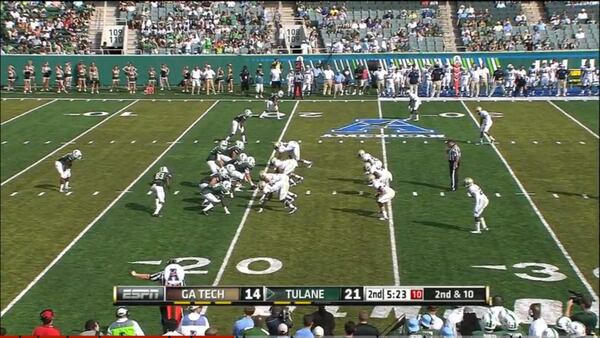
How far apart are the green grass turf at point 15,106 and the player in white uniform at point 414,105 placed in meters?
11.9

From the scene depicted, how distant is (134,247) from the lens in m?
16.2

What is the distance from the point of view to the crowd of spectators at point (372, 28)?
34781 millimetres

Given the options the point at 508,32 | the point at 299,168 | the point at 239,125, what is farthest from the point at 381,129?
the point at 508,32

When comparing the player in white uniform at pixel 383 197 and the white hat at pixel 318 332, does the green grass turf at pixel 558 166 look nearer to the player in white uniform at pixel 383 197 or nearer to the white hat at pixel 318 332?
the player in white uniform at pixel 383 197

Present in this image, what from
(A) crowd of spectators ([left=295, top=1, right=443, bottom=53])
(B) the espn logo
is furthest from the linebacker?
(A) crowd of spectators ([left=295, top=1, right=443, bottom=53])

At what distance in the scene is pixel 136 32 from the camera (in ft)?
124

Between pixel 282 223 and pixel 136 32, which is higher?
pixel 136 32

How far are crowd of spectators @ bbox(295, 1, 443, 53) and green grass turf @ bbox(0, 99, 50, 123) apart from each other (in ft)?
34.6

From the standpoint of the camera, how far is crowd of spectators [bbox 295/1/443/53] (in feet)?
114

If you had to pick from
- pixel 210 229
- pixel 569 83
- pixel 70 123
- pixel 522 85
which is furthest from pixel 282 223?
pixel 569 83

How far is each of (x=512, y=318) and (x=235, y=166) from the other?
10792 millimetres

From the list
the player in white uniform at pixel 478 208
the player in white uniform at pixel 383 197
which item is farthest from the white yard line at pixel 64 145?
the player in white uniform at pixel 478 208

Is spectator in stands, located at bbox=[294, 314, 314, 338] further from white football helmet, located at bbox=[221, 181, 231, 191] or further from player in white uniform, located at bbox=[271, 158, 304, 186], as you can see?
player in white uniform, located at bbox=[271, 158, 304, 186]

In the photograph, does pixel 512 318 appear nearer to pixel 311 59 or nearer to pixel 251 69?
pixel 311 59
